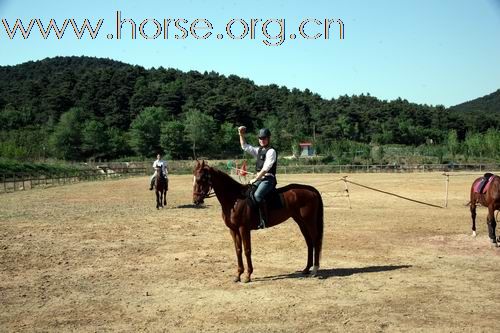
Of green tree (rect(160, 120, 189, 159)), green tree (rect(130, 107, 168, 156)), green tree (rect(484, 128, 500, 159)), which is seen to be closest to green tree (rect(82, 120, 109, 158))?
green tree (rect(130, 107, 168, 156))

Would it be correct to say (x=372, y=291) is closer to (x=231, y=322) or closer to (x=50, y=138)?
(x=231, y=322)

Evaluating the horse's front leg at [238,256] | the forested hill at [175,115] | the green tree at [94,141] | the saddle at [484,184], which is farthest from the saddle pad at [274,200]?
the green tree at [94,141]

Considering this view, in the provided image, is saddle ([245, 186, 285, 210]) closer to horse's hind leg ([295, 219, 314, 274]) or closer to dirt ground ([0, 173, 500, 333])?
horse's hind leg ([295, 219, 314, 274])

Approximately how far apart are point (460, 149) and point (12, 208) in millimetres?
74231

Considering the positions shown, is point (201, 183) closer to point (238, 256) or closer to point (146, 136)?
point (238, 256)

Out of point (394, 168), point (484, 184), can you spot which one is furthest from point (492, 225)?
point (394, 168)

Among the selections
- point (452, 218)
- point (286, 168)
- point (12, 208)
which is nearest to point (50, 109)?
point (286, 168)

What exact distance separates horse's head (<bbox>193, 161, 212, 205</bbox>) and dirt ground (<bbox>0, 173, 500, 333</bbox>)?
1.52m

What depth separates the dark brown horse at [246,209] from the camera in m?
7.96

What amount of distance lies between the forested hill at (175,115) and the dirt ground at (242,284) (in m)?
70.4

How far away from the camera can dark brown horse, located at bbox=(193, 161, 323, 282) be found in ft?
26.1

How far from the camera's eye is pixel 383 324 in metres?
5.77

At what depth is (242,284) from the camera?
7.77 meters

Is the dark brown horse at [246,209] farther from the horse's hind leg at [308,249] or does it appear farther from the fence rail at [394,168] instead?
the fence rail at [394,168]
